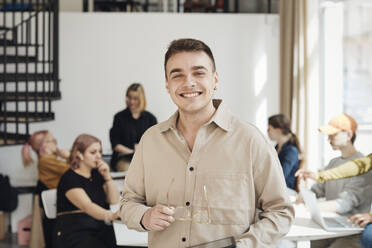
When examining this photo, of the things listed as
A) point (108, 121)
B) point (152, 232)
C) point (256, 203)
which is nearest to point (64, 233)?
point (152, 232)

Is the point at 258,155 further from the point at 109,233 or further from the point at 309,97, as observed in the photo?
the point at 309,97

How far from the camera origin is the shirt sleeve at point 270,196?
1.58 metres

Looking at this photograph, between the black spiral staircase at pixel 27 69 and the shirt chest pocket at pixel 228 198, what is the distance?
4177 millimetres

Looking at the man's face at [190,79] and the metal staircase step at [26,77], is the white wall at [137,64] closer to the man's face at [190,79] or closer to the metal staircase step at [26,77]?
the metal staircase step at [26,77]

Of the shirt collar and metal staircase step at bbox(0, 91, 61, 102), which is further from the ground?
metal staircase step at bbox(0, 91, 61, 102)

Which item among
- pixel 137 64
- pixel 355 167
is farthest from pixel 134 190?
pixel 137 64

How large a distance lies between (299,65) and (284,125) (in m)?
1.48

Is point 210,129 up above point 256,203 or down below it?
above

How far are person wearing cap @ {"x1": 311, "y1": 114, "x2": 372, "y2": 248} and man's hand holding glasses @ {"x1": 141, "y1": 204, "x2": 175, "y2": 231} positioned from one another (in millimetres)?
1675

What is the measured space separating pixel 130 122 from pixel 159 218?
4.32 meters

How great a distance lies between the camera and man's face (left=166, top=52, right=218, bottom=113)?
5.24 feet

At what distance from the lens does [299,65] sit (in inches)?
216

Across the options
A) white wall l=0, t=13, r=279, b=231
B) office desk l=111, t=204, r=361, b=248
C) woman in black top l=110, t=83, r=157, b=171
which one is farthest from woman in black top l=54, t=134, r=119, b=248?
white wall l=0, t=13, r=279, b=231

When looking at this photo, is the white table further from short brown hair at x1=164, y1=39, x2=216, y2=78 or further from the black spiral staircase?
the black spiral staircase
